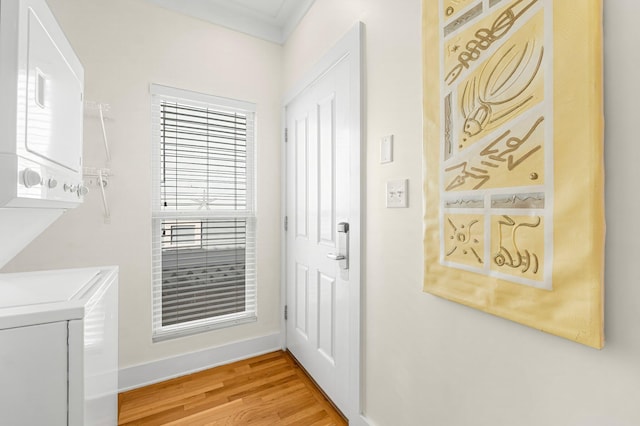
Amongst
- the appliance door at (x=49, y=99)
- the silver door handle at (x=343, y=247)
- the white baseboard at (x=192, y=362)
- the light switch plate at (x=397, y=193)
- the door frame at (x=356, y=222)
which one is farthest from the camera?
the white baseboard at (x=192, y=362)

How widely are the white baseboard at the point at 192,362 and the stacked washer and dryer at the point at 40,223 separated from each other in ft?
3.12

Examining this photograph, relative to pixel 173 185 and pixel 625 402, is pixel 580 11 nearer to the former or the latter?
pixel 625 402

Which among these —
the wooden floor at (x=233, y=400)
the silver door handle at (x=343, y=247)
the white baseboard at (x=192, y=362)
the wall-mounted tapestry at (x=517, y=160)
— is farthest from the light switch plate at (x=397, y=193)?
the white baseboard at (x=192, y=362)

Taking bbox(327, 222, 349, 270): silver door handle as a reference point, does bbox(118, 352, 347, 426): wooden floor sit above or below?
below

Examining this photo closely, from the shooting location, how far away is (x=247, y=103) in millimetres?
2301

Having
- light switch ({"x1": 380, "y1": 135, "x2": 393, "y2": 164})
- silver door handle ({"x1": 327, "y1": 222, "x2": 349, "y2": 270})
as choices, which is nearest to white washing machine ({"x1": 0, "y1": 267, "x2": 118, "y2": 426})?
silver door handle ({"x1": 327, "y1": 222, "x2": 349, "y2": 270})

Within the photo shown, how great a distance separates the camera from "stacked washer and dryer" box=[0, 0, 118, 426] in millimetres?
651

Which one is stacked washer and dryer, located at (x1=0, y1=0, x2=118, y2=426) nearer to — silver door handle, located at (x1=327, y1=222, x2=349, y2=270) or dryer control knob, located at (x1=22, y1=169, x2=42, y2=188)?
dryer control knob, located at (x1=22, y1=169, x2=42, y2=188)

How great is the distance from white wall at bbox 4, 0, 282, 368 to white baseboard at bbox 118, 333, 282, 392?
0.05m

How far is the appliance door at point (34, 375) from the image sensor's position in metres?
0.78

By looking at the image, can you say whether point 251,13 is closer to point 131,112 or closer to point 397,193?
point 131,112

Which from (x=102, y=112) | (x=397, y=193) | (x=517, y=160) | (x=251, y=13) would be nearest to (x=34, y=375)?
(x=397, y=193)

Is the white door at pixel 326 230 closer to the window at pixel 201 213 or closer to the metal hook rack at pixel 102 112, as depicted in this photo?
the window at pixel 201 213

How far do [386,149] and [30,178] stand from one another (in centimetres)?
122
